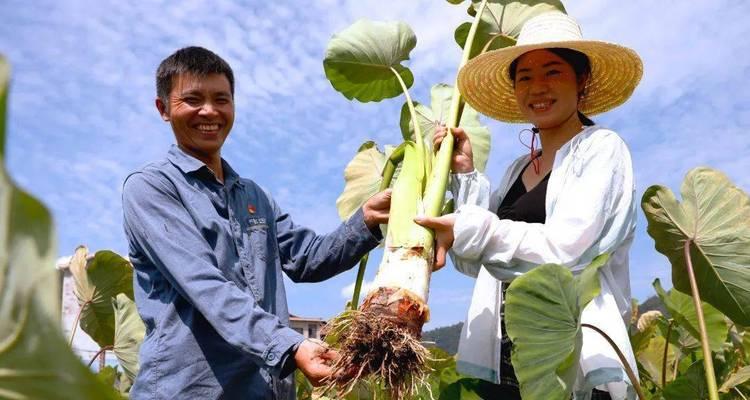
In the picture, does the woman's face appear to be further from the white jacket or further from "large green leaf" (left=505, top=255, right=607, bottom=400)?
"large green leaf" (left=505, top=255, right=607, bottom=400)

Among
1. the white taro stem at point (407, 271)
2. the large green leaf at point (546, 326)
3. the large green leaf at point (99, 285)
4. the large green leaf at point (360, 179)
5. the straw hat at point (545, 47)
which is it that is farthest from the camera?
the large green leaf at point (99, 285)

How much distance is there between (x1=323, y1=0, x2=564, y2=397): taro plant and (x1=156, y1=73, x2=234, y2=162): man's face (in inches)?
19.2

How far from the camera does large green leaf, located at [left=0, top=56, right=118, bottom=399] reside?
0.96 feet

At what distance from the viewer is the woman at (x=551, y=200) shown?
150cm

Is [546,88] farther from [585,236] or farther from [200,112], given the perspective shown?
[200,112]

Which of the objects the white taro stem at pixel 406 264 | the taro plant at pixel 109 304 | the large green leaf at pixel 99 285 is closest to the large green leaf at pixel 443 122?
the white taro stem at pixel 406 264

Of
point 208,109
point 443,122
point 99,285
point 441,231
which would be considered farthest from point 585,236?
point 99,285

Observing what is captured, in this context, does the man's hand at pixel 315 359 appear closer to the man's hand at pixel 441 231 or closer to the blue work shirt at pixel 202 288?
the blue work shirt at pixel 202 288

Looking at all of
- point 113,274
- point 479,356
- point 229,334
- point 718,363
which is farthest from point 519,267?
point 113,274

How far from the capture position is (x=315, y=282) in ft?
6.75

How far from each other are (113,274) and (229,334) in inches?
93.8

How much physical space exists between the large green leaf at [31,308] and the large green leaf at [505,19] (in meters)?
2.16

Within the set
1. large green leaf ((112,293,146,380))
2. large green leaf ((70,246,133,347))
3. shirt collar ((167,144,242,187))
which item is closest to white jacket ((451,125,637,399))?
shirt collar ((167,144,242,187))

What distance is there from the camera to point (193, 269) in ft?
4.99
